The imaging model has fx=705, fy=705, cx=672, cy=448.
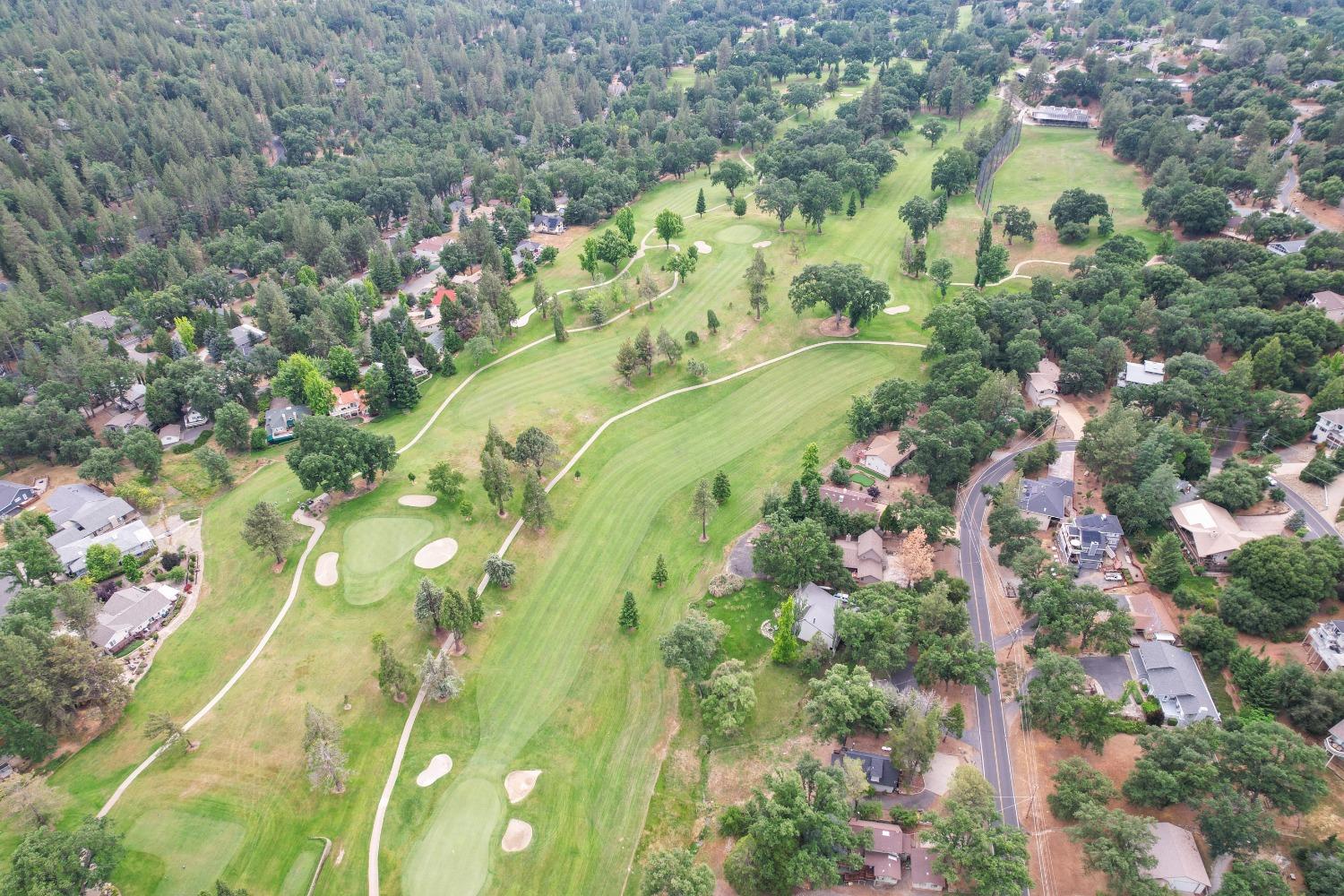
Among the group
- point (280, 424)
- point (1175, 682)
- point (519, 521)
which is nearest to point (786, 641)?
point (1175, 682)

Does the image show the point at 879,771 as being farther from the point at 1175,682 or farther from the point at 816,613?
the point at 1175,682

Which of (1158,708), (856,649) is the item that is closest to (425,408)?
(856,649)

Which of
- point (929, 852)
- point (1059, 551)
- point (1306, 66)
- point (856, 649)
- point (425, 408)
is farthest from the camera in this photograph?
point (1306, 66)

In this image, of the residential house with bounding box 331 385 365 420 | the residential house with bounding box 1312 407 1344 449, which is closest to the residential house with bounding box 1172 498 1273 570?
the residential house with bounding box 1312 407 1344 449

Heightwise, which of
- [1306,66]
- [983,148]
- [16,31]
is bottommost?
[983,148]

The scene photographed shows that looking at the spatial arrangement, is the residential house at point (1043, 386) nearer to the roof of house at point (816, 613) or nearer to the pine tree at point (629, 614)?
the roof of house at point (816, 613)

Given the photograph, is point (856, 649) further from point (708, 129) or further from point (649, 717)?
point (708, 129)

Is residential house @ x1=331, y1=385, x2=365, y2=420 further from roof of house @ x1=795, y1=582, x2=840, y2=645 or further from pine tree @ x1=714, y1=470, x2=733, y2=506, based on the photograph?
roof of house @ x1=795, y1=582, x2=840, y2=645
